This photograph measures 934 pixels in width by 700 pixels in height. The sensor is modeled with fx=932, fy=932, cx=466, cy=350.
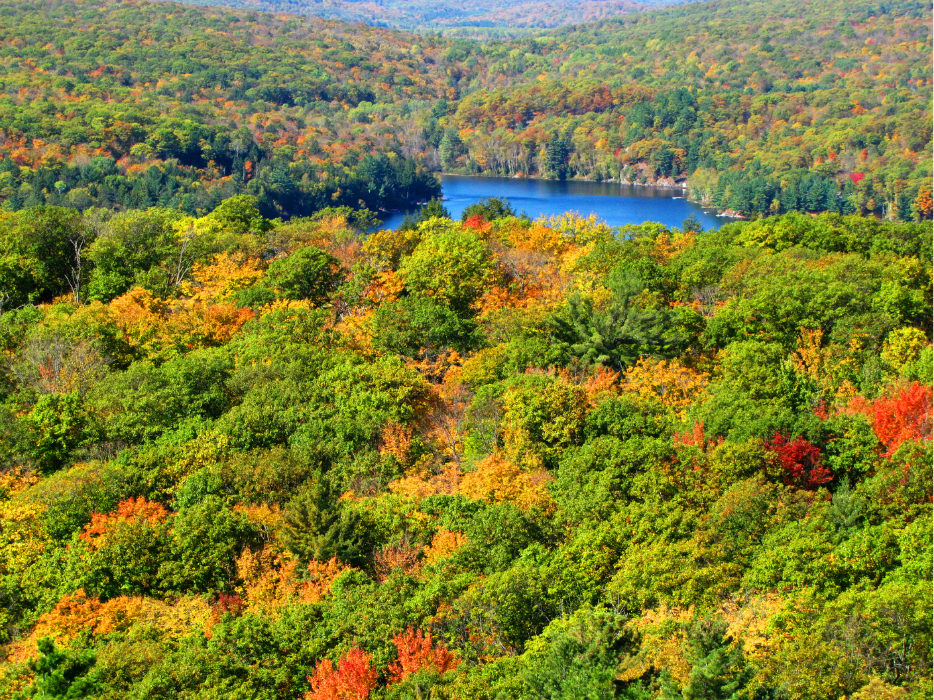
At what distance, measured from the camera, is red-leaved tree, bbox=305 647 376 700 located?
54.2ft

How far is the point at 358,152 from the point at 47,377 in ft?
326

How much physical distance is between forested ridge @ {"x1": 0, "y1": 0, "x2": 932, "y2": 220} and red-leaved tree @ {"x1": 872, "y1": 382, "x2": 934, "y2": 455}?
69815 mm

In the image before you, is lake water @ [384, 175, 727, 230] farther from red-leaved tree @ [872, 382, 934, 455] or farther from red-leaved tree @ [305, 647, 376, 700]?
red-leaved tree @ [305, 647, 376, 700]

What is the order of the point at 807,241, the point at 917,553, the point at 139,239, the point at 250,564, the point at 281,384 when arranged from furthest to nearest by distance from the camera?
1. the point at 807,241
2. the point at 139,239
3. the point at 281,384
4. the point at 250,564
5. the point at 917,553

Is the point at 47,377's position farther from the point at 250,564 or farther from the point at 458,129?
the point at 458,129

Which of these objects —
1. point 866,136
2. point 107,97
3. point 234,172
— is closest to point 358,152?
point 234,172

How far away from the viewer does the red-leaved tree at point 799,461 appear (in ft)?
84.3

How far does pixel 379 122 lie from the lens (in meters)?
163

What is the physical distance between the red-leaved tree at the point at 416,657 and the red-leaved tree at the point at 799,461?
1195cm

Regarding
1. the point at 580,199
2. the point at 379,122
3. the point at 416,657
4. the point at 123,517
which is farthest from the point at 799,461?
the point at 379,122

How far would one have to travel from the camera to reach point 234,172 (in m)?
106

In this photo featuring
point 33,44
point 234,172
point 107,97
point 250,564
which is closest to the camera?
point 250,564

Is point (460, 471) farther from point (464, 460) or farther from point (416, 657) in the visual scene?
point (416, 657)

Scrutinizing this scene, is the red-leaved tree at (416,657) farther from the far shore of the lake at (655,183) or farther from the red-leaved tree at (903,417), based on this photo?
the far shore of the lake at (655,183)
